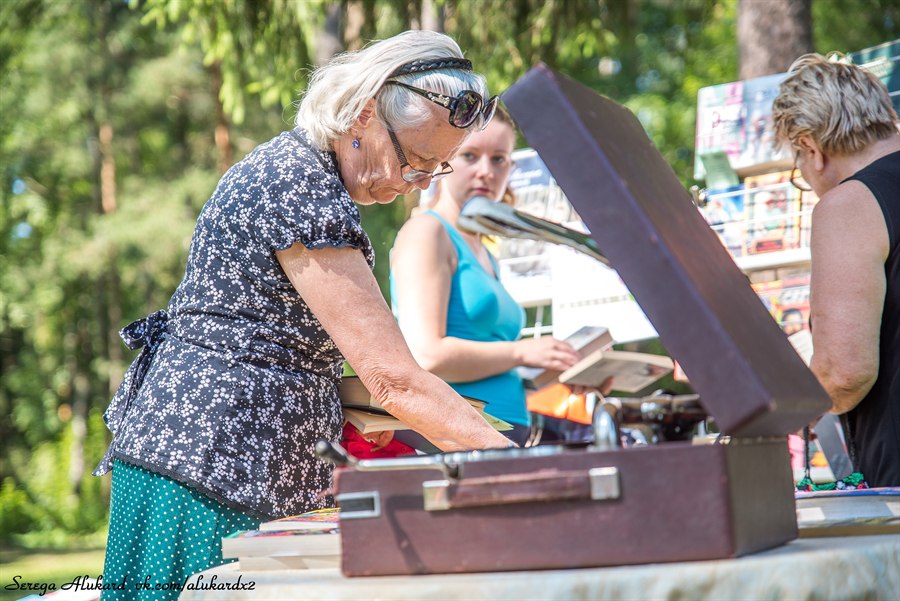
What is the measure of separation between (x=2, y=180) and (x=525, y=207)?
1572cm

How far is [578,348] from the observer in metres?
3.42

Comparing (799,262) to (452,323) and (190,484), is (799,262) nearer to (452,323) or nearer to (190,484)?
(452,323)

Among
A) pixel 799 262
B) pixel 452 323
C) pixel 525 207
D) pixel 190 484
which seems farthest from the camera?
pixel 525 207

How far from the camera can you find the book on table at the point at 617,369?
10.7ft

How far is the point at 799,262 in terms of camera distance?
384 centimetres

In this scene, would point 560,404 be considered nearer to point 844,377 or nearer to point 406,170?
point 844,377

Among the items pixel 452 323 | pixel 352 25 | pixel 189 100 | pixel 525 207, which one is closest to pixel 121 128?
pixel 189 100

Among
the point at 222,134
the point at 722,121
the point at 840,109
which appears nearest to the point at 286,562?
the point at 840,109

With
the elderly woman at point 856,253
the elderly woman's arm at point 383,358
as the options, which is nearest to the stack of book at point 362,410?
the elderly woman's arm at point 383,358

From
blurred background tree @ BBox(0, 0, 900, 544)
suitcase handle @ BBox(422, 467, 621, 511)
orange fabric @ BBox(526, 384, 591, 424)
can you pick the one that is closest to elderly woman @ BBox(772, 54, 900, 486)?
suitcase handle @ BBox(422, 467, 621, 511)

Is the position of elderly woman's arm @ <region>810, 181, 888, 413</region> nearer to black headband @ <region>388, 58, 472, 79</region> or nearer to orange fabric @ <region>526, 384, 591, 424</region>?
black headband @ <region>388, 58, 472, 79</region>

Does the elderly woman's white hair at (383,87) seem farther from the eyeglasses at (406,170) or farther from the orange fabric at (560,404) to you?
the orange fabric at (560,404)

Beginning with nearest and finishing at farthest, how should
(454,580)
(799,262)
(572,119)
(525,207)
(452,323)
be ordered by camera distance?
1. (454,580)
2. (572,119)
3. (452,323)
4. (799,262)
5. (525,207)

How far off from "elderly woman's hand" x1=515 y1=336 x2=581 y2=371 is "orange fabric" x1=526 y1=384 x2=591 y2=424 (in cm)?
68
